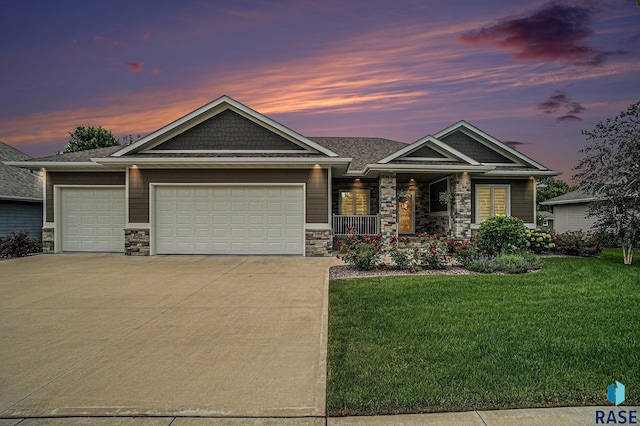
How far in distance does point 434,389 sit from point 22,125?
80.6 feet

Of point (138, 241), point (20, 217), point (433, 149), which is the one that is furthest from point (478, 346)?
point (20, 217)

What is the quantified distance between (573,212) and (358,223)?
15182 millimetres

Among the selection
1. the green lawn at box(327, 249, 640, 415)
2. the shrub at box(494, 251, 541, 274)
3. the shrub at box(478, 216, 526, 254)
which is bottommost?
the green lawn at box(327, 249, 640, 415)

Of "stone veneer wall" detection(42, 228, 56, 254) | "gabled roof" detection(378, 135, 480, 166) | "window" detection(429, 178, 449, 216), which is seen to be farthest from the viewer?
"window" detection(429, 178, 449, 216)

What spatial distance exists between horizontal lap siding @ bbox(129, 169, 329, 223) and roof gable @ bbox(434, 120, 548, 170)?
7237mm

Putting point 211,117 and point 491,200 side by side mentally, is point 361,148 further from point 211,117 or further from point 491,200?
point 211,117

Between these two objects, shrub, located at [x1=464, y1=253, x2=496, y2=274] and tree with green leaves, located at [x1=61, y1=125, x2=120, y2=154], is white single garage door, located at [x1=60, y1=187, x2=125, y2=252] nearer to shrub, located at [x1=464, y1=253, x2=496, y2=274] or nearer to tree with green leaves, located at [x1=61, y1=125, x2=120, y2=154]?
shrub, located at [x1=464, y1=253, x2=496, y2=274]

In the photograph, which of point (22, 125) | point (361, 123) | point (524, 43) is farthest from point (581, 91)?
point (22, 125)

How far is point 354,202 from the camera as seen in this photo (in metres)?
18.0

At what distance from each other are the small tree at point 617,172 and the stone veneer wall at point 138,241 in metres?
15.1

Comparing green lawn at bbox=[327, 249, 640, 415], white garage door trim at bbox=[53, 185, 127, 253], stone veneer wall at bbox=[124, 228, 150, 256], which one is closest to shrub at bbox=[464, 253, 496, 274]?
green lawn at bbox=[327, 249, 640, 415]

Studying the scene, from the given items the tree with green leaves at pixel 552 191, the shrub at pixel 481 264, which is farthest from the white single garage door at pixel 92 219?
the tree with green leaves at pixel 552 191

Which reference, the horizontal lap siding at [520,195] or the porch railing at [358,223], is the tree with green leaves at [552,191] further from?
the porch railing at [358,223]

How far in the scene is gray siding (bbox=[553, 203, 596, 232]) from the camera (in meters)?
21.0
